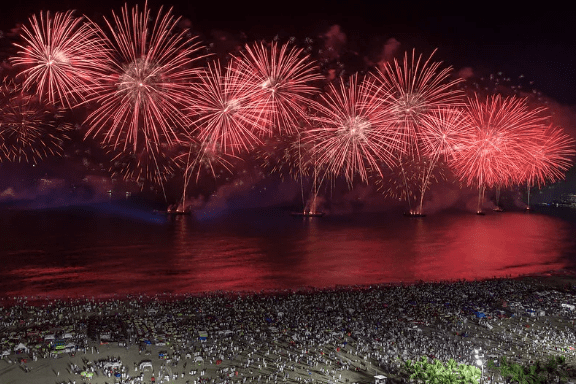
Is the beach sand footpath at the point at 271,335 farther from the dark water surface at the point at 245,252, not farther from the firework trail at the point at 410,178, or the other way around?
the firework trail at the point at 410,178

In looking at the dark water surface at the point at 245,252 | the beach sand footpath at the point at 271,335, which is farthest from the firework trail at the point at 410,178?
the beach sand footpath at the point at 271,335

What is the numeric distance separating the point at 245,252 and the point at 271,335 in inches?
1117

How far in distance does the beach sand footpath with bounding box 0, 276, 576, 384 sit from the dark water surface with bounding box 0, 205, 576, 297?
23.1 feet

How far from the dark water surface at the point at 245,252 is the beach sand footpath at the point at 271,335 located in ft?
23.1

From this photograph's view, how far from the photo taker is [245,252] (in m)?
49.5

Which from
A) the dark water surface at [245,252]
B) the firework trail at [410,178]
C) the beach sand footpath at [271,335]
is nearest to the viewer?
the beach sand footpath at [271,335]

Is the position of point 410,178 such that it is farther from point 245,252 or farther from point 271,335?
point 271,335

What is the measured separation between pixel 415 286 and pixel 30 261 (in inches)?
1213

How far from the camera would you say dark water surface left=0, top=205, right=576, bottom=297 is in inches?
1464

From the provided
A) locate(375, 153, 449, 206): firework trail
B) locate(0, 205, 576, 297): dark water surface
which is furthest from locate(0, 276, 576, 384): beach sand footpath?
locate(375, 153, 449, 206): firework trail

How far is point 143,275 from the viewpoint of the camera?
38.7 m

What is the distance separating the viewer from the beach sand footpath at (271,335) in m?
17.7

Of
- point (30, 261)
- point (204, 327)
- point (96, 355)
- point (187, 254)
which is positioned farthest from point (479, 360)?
point (30, 261)

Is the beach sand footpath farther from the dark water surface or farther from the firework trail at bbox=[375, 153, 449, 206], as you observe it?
the firework trail at bbox=[375, 153, 449, 206]
